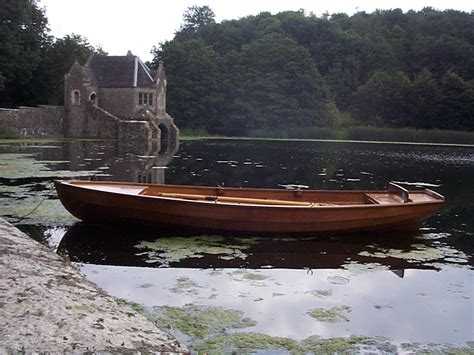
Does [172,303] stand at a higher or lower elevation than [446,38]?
lower

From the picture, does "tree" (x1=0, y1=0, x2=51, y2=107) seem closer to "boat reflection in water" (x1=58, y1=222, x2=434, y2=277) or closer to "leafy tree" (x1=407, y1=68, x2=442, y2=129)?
"boat reflection in water" (x1=58, y1=222, x2=434, y2=277)

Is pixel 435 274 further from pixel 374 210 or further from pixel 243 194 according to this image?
pixel 243 194

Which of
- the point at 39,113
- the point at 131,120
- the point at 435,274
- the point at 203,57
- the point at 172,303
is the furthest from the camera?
the point at 203,57

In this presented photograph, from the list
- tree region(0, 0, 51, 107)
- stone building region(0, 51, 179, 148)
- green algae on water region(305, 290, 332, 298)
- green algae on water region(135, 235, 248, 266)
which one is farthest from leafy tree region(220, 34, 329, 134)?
green algae on water region(305, 290, 332, 298)

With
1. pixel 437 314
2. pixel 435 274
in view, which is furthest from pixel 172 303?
pixel 435 274

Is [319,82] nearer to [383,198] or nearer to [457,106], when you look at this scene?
[457,106]

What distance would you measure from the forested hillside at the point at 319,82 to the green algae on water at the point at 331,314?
52418 millimetres

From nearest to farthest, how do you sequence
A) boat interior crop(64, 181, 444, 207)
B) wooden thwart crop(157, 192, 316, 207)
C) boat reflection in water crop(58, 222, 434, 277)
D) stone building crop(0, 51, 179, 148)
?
boat reflection in water crop(58, 222, 434, 277) < wooden thwart crop(157, 192, 316, 207) < boat interior crop(64, 181, 444, 207) < stone building crop(0, 51, 179, 148)

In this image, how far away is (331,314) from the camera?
6.09 m

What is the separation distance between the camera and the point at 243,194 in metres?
10.9

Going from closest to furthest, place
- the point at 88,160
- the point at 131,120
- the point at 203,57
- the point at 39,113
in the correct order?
the point at 88,160, the point at 39,113, the point at 131,120, the point at 203,57

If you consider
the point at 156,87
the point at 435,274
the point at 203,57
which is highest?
the point at 203,57

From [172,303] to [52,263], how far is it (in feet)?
4.64

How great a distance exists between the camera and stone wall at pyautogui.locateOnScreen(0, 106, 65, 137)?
35500mm
